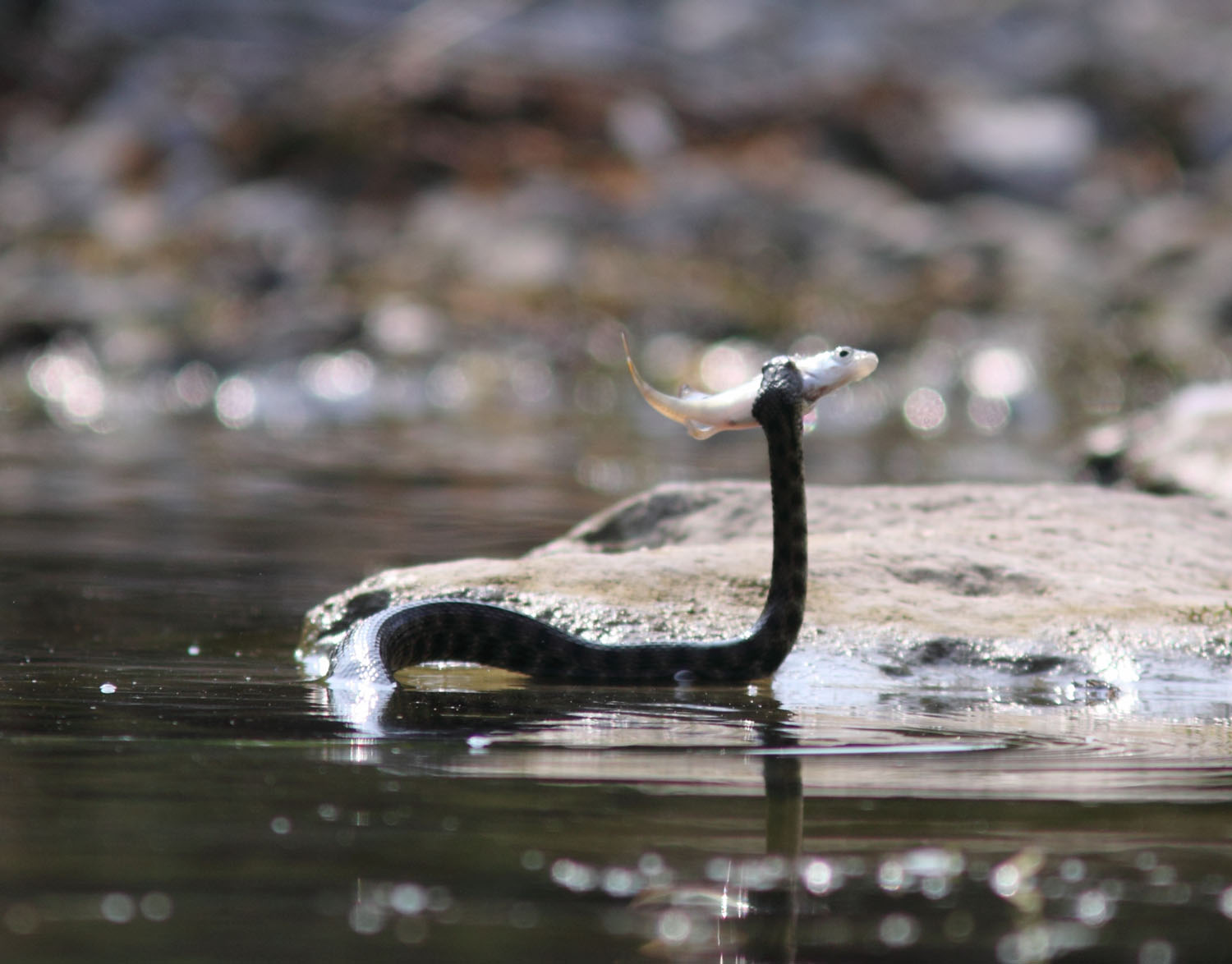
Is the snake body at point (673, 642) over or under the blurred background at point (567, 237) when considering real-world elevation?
under

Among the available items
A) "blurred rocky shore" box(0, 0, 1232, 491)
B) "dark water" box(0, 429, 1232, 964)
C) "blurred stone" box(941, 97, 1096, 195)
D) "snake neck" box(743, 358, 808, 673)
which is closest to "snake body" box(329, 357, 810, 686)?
"snake neck" box(743, 358, 808, 673)

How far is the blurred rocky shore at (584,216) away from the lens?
23188mm

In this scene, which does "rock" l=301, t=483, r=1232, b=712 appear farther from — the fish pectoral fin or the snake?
the fish pectoral fin

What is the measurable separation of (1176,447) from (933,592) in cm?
444

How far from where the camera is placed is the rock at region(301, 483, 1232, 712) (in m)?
4.97

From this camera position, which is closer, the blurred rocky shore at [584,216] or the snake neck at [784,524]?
the snake neck at [784,524]

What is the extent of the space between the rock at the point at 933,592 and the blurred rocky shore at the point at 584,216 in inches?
326

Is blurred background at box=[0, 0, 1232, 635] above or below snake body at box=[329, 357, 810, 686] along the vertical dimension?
above

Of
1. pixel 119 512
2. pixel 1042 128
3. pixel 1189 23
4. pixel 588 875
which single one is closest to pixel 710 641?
pixel 588 875

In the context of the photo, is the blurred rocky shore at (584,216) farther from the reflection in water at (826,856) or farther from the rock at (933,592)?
the reflection in water at (826,856)

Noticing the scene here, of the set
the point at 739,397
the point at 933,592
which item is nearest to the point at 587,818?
the point at 739,397

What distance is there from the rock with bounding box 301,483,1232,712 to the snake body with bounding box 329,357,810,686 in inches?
6.3

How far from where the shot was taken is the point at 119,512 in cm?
1001

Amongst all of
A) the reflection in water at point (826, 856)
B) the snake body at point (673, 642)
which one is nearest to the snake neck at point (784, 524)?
the snake body at point (673, 642)
